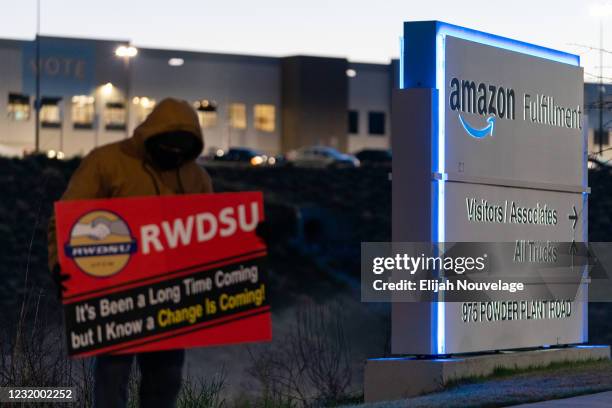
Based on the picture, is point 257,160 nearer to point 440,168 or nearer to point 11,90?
point 11,90

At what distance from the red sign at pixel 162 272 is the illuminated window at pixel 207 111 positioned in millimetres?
83017

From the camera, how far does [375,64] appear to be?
322ft

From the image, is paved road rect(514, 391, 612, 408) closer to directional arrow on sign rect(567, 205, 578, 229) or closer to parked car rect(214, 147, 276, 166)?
directional arrow on sign rect(567, 205, 578, 229)

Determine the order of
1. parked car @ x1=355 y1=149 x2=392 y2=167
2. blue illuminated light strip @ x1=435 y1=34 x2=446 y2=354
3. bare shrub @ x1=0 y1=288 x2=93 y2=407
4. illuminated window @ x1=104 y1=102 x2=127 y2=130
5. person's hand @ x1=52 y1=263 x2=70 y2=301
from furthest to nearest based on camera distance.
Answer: illuminated window @ x1=104 y1=102 x2=127 y2=130 → parked car @ x1=355 y1=149 x2=392 y2=167 → blue illuminated light strip @ x1=435 y1=34 x2=446 y2=354 → bare shrub @ x1=0 y1=288 x2=93 y2=407 → person's hand @ x1=52 y1=263 x2=70 y2=301

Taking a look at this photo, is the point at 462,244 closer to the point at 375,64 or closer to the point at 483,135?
the point at 483,135

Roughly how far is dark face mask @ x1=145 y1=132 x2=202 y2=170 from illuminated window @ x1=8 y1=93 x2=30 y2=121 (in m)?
77.6

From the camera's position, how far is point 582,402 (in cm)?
1073

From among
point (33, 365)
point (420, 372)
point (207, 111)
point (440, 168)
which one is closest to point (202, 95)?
point (207, 111)

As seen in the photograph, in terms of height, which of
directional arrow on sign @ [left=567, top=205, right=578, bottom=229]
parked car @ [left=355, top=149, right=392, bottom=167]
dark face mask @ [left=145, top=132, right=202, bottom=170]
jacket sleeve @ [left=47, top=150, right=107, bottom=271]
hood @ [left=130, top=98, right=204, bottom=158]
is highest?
parked car @ [left=355, top=149, right=392, bottom=167]

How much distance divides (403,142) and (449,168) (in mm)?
523

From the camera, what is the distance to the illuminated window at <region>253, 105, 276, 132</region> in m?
93.8

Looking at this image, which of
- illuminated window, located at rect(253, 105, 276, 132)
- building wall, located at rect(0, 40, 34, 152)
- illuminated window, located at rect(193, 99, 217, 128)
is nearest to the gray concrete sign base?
building wall, located at rect(0, 40, 34, 152)

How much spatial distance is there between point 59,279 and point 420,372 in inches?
238

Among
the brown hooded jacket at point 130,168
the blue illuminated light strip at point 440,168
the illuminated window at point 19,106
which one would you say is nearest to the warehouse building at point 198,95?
the illuminated window at point 19,106
